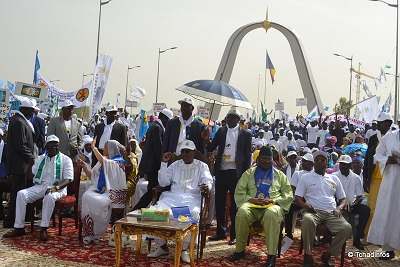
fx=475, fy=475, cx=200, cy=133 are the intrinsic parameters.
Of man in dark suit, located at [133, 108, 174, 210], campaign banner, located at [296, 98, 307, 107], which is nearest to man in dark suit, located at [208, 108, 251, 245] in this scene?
man in dark suit, located at [133, 108, 174, 210]

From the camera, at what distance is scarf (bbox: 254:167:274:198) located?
5917 mm

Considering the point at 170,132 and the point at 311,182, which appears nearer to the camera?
the point at 311,182

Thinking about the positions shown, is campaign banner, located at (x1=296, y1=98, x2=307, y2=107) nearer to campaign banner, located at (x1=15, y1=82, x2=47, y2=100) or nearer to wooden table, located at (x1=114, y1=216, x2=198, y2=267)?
campaign banner, located at (x1=15, y1=82, x2=47, y2=100)

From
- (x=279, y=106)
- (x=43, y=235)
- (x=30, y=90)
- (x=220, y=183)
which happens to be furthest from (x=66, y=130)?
(x=279, y=106)

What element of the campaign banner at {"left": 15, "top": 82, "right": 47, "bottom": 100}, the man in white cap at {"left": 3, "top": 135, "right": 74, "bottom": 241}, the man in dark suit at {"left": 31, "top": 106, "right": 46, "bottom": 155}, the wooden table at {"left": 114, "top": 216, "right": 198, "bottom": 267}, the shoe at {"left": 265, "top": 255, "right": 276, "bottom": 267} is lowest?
the shoe at {"left": 265, "top": 255, "right": 276, "bottom": 267}

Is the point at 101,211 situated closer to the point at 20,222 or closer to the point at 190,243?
the point at 20,222

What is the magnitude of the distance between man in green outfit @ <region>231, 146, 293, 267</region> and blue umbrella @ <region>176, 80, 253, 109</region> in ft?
2.77

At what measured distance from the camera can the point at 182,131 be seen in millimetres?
6469

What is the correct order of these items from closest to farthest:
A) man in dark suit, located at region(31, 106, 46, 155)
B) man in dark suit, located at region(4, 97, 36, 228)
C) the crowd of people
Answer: the crowd of people < man in dark suit, located at region(4, 97, 36, 228) < man in dark suit, located at region(31, 106, 46, 155)

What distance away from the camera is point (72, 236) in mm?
6398

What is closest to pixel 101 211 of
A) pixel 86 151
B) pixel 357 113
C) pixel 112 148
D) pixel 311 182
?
pixel 112 148

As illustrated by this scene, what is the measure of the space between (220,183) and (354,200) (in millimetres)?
1958

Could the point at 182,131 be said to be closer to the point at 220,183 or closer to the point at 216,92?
the point at 216,92

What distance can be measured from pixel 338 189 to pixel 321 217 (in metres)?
0.57
